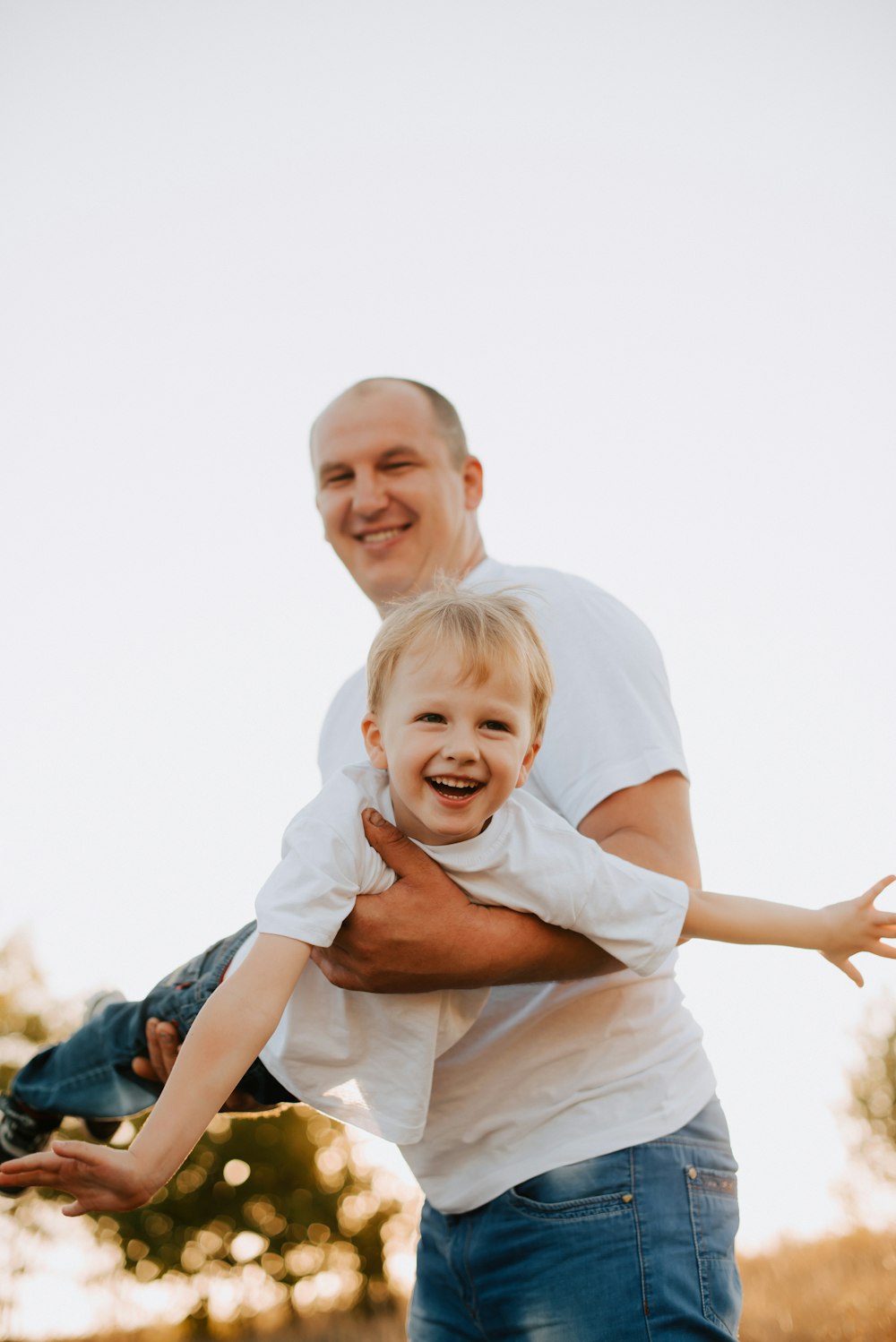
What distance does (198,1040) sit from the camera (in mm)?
2229

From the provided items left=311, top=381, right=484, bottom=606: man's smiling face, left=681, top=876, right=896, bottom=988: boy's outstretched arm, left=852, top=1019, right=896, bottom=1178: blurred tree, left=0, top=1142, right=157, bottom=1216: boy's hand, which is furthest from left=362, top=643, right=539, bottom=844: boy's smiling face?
left=852, top=1019, right=896, bottom=1178: blurred tree

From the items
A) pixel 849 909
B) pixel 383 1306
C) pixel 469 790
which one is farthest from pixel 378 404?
pixel 383 1306

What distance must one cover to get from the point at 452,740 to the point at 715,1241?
4.22 ft

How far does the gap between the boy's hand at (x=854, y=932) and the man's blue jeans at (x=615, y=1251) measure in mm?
542

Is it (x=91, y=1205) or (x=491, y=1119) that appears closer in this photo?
(x=91, y=1205)

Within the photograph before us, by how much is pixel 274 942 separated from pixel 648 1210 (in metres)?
1.04

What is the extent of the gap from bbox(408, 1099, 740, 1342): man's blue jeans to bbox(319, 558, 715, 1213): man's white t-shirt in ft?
0.19

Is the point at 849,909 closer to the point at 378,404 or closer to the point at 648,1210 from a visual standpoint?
the point at 648,1210

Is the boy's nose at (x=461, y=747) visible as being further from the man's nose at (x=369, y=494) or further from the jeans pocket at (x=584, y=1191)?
the man's nose at (x=369, y=494)

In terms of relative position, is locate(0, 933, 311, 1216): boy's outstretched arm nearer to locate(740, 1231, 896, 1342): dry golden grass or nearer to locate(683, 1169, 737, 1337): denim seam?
locate(683, 1169, 737, 1337): denim seam

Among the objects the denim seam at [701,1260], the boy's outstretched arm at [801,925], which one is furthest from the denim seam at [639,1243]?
the boy's outstretched arm at [801,925]

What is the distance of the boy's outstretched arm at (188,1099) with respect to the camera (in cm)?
206

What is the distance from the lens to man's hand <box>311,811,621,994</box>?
97.9 inches

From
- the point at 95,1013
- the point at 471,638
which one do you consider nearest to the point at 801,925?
the point at 471,638
